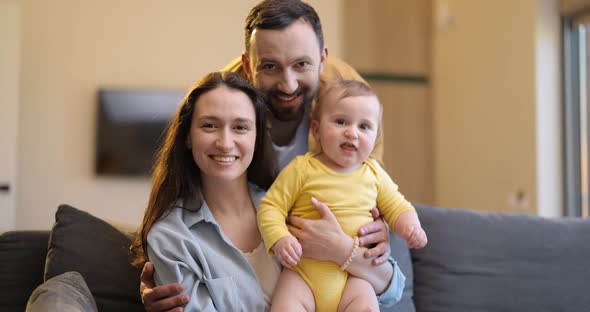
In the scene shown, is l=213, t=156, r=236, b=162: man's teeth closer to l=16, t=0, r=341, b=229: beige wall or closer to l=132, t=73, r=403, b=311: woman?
l=132, t=73, r=403, b=311: woman

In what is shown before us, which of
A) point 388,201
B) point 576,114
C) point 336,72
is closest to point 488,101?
point 576,114

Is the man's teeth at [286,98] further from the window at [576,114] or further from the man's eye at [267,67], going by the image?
the window at [576,114]

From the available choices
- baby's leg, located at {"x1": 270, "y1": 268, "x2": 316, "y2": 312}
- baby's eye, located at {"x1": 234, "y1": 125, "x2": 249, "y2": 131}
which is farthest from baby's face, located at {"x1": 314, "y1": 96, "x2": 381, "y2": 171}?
baby's leg, located at {"x1": 270, "y1": 268, "x2": 316, "y2": 312}

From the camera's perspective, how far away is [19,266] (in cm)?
189

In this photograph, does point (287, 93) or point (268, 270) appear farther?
point (287, 93)

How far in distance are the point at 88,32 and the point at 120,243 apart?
147 inches

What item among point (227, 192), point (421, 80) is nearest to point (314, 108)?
point (227, 192)

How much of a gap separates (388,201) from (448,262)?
1.75ft

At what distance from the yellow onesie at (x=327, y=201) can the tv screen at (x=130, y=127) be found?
3.67m

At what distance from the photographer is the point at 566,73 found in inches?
158

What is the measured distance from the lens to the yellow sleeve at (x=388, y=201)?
1690mm

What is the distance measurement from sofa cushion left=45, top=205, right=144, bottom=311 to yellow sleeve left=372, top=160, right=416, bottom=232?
0.77 m

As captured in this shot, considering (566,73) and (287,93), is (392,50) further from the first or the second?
(287,93)

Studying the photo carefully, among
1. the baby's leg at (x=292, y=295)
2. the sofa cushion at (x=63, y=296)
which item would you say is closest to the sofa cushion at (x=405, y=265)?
the baby's leg at (x=292, y=295)
